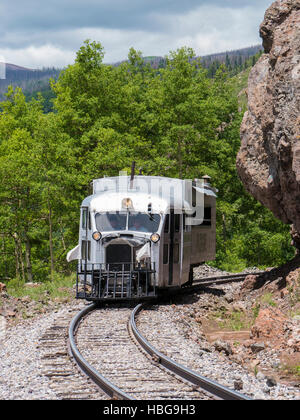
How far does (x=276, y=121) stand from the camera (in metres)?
16.5

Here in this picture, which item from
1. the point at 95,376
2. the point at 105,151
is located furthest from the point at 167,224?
the point at 105,151

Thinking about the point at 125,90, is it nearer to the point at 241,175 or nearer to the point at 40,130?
the point at 40,130

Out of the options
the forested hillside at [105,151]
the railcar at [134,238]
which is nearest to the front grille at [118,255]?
the railcar at [134,238]

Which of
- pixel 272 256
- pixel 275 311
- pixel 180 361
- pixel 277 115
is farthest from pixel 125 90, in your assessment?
pixel 180 361

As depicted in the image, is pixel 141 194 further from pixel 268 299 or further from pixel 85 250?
pixel 268 299

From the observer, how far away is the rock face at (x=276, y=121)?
→ 15750mm

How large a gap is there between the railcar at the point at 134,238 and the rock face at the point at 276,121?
2.40 m

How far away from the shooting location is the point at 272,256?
43.1 meters

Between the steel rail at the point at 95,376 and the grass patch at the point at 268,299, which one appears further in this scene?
the grass patch at the point at 268,299

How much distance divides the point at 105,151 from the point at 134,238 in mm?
16978

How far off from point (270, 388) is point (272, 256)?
3565 cm

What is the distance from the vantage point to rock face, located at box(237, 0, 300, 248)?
15.8 meters

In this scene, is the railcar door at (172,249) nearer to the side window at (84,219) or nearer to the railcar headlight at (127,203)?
the railcar headlight at (127,203)

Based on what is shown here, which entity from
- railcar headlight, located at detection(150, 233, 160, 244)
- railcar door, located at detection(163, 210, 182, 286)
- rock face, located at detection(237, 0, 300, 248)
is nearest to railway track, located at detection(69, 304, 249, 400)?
railcar headlight, located at detection(150, 233, 160, 244)
